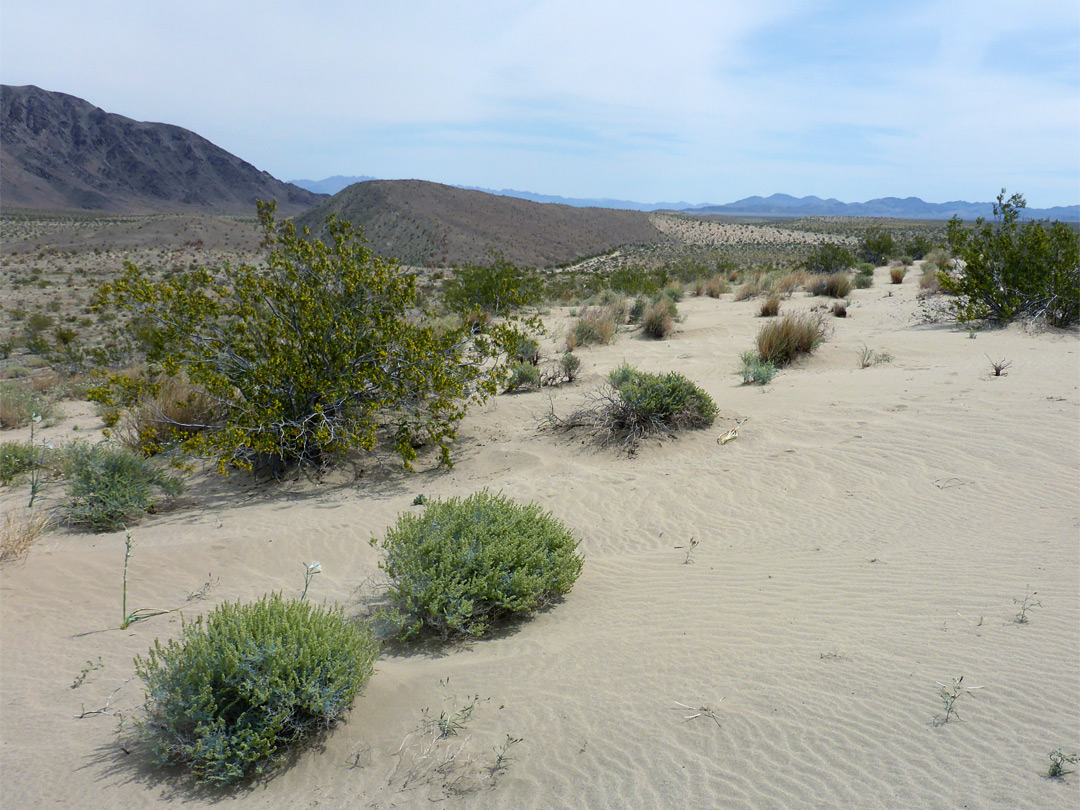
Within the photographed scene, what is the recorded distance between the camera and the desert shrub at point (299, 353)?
7.23m

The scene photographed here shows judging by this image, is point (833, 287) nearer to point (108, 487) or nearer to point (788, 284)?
point (788, 284)

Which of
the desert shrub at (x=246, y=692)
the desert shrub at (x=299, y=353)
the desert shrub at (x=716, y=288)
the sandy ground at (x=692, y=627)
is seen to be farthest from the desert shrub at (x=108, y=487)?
the desert shrub at (x=716, y=288)

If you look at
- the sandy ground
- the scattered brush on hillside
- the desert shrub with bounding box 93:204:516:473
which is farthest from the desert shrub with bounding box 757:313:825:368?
the desert shrub with bounding box 93:204:516:473

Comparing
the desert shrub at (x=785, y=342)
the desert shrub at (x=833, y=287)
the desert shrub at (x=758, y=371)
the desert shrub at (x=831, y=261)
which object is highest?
the desert shrub at (x=831, y=261)

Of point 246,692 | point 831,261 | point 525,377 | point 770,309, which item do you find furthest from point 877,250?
point 246,692

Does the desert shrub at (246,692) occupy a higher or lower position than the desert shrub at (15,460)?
higher

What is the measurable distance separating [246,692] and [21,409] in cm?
981

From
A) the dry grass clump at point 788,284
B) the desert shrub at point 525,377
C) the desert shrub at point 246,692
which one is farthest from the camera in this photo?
the dry grass clump at point 788,284

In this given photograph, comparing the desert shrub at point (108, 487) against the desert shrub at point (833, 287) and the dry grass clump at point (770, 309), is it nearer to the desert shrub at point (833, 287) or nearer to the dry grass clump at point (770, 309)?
the dry grass clump at point (770, 309)

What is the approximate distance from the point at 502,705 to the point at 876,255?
2941 centimetres

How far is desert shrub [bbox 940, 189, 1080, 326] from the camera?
40.7 ft

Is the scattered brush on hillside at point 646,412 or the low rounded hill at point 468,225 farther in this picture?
the low rounded hill at point 468,225

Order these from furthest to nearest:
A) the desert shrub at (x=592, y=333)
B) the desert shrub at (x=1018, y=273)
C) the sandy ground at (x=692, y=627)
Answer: the desert shrub at (x=592, y=333), the desert shrub at (x=1018, y=273), the sandy ground at (x=692, y=627)

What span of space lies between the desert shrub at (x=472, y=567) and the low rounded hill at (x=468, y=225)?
42.3 metres
